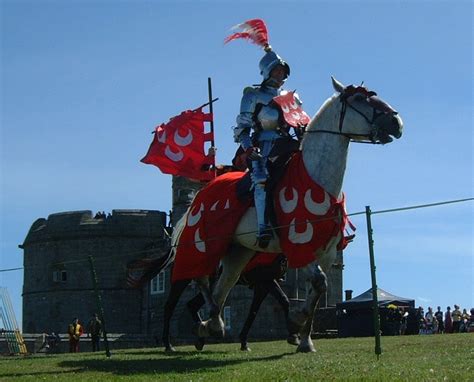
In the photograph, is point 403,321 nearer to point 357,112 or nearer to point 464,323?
point 464,323

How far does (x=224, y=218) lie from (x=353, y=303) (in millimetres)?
20997

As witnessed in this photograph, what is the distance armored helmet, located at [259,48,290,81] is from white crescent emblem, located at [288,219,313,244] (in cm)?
328

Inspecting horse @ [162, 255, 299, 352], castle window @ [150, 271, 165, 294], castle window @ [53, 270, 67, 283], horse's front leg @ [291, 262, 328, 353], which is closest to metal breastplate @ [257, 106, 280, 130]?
horse's front leg @ [291, 262, 328, 353]

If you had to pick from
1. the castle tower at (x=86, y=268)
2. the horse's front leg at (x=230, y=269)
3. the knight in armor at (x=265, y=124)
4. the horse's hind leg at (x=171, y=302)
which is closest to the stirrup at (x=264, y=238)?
the knight in armor at (x=265, y=124)

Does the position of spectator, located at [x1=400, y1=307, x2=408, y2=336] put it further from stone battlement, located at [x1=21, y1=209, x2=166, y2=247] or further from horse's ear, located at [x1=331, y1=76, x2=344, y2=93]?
stone battlement, located at [x1=21, y1=209, x2=166, y2=247]

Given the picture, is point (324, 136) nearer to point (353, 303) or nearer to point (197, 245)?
point (197, 245)

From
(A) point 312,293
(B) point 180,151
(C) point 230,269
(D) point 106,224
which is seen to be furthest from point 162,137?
(D) point 106,224

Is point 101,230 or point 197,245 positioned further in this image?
point 101,230

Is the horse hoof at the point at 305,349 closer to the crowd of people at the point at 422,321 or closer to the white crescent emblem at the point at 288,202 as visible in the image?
the white crescent emblem at the point at 288,202

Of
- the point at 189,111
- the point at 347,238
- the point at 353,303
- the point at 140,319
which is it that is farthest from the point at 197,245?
the point at 140,319

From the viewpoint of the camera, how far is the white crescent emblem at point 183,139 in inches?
813

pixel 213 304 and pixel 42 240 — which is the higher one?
pixel 42 240

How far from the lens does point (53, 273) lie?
75.2 m

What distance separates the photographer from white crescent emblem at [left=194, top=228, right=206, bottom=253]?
1729 centimetres
